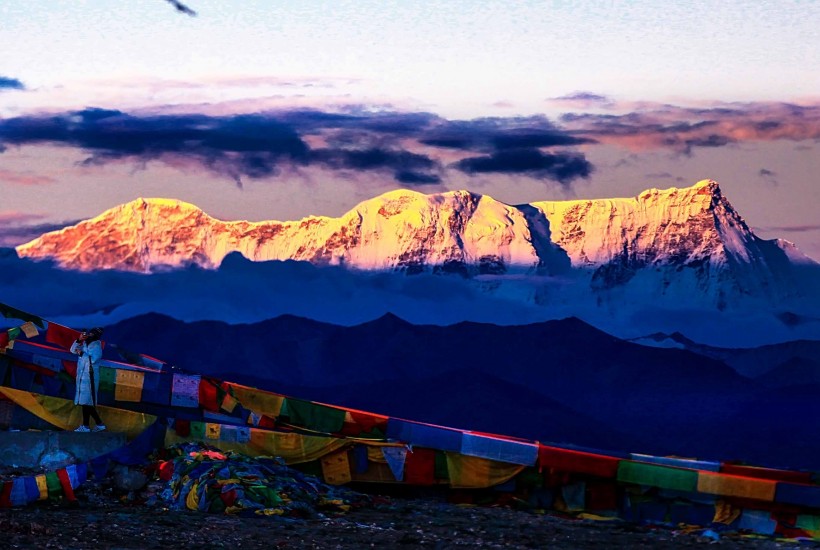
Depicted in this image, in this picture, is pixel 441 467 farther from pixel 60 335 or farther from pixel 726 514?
pixel 60 335

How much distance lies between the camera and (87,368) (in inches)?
714

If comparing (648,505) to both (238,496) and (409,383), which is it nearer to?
(238,496)

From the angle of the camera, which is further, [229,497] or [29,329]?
[29,329]

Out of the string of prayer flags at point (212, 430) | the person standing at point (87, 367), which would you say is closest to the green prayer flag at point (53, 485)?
the person standing at point (87, 367)

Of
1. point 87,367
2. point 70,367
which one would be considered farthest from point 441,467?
point 70,367

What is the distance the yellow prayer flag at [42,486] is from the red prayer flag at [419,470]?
4324mm

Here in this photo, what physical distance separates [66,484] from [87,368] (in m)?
2.55

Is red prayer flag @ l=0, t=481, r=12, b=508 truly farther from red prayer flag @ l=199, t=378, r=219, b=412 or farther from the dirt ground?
red prayer flag @ l=199, t=378, r=219, b=412

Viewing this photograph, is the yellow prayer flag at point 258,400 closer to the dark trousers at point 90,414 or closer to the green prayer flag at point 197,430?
the green prayer flag at point 197,430

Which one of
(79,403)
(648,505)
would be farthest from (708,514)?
(79,403)

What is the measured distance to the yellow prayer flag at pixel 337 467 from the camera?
17469 mm

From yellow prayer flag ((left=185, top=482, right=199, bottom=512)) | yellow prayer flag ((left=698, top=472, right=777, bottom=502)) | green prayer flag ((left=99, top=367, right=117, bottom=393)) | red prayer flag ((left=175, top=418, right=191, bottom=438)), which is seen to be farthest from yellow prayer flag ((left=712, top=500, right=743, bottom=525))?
green prayer flag ((left=99, top=367, right=117, bottom=393))

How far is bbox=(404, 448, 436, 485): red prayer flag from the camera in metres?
17.6

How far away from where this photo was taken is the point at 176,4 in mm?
6617
